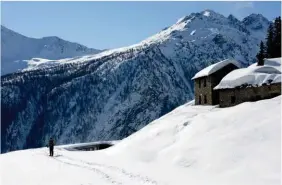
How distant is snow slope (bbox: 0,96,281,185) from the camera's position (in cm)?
2478

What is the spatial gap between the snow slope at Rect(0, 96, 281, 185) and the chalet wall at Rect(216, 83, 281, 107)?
25.0 ft

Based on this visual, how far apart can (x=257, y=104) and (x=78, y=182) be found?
18880mm

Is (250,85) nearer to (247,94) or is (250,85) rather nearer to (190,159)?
(247,94)

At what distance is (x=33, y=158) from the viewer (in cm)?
3941

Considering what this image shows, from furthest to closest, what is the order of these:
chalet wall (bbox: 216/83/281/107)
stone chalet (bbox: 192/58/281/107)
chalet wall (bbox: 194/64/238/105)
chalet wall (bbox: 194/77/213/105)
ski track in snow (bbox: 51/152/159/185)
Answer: chalet wall (bbox: 194/77/213/105), chalet wall (bbox: 194/64/238/105), stone chalet (bbox: 192/58/281/107), chalet wall (bbox: 216/83/281/107), ski track in snow (bbox: 51/152/159/185)

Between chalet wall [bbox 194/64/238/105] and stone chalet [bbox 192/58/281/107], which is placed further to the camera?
chalet wall [bbox 194/64/238/105]

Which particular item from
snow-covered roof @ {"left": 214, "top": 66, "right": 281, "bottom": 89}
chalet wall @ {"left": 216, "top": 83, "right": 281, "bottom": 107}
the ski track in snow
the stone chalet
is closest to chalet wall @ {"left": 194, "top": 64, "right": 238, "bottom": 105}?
the stone chalet

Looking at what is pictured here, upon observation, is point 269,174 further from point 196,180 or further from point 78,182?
point 78,182

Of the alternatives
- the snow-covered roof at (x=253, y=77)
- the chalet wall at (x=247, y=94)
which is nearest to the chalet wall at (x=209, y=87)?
the snow-covered roof at (x=253, y=77)

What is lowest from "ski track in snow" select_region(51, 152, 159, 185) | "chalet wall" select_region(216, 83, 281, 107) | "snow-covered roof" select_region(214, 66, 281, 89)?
"ski track in snow" select_region(51, 152, 159, 185)

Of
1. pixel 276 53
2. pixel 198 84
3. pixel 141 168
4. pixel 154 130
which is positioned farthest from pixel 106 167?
pixel 276 53

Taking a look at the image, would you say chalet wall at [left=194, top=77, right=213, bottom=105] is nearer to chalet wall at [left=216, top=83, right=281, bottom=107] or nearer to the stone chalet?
Answer: the stone chalet

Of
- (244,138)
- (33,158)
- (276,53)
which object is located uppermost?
(276,53)

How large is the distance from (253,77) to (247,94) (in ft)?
7.23
